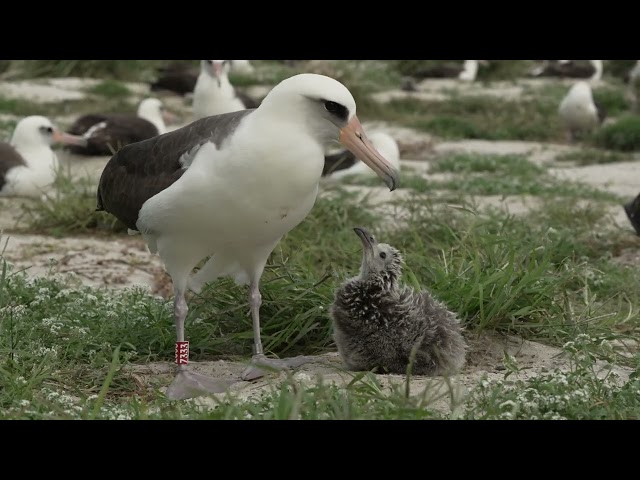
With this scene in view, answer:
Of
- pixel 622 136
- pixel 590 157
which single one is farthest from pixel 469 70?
pixel 590 157

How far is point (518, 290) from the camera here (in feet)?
16.0

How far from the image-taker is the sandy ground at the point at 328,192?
4371 millimetres

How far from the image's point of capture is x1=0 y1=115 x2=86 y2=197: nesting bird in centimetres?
890

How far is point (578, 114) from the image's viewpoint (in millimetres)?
12984

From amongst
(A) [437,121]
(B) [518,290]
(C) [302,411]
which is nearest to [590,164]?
(A) [437,121]

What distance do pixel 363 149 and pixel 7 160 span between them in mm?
5468

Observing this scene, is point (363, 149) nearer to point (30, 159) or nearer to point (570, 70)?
point (30, 159)

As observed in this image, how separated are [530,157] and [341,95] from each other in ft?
24.9

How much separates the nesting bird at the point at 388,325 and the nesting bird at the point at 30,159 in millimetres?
4239

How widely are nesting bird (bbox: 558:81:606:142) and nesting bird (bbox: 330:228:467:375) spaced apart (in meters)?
8.83

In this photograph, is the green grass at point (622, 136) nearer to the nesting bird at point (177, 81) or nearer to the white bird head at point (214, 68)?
the white bird head at point (214, 68)

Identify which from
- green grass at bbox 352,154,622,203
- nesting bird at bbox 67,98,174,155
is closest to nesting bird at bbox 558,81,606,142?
green grass at bbox 352,154,622,203

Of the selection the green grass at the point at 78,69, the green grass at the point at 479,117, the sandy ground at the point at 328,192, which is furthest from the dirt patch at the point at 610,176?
the green grass at the point at 78,69


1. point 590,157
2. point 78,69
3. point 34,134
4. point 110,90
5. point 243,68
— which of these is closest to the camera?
point 34,134
